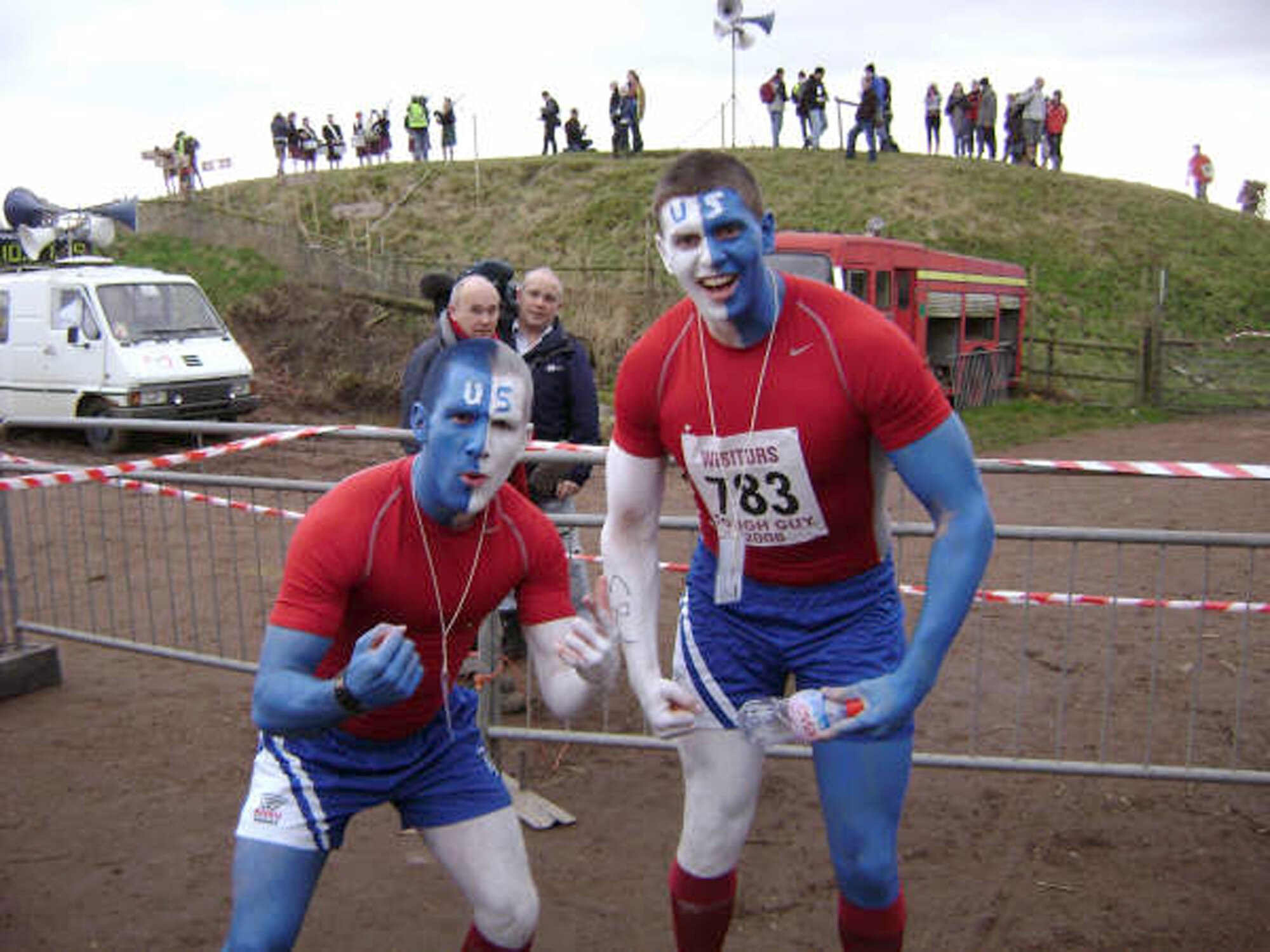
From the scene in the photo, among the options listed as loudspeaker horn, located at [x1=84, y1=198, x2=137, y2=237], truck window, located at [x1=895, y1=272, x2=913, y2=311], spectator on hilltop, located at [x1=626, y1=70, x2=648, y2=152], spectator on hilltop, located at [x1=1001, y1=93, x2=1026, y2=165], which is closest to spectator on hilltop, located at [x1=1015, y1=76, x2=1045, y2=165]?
spectator on hilltop, located at [x1=1001, y1=93, x2=1026, y2=165]

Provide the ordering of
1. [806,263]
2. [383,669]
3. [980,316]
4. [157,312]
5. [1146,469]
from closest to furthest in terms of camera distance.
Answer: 1. [383,669]
2. [1146,469]
3. [157,312]
4. [806,263]
5. [980,316]

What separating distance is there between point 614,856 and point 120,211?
15.3 m

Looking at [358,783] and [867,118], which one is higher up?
[867,118]

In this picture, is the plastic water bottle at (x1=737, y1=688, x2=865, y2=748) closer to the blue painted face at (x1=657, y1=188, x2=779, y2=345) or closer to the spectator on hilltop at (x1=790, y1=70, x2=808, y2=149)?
the blue painted face at (x1=657, y1=188, x2=779, y2=345)

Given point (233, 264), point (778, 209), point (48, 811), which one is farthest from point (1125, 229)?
point (48, 811)

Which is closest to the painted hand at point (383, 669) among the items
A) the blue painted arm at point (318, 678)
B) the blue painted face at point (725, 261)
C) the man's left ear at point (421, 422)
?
the blue painted arm at point (318, 678)

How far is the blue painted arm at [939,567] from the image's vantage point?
2.17 meters

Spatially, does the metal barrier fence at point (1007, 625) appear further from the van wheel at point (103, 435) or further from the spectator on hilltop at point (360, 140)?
the spectator on hilltop at point (360, 140)

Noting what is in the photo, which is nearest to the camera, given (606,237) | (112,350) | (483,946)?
(483,946)

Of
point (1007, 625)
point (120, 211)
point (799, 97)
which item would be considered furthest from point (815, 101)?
point (1007, 625)

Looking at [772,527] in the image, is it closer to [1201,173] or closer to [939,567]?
[939,567]

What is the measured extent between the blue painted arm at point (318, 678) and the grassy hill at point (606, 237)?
1787cm

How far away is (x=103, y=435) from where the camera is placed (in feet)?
43.9

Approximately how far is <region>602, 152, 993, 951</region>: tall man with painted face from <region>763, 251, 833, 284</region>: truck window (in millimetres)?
12532
